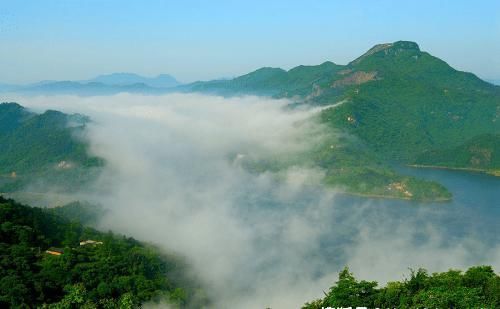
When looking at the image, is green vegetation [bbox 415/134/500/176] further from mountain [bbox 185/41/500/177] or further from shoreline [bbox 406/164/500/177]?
Answer: mountain [bbox 185/41/500/177]

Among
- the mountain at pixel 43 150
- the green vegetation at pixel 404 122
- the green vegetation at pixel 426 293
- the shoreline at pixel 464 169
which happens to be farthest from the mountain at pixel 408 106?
the green vegetation at pixel 426 293

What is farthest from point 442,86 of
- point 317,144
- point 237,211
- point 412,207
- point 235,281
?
point 235,281

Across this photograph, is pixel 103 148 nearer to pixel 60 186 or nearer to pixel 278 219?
pixel 60 186

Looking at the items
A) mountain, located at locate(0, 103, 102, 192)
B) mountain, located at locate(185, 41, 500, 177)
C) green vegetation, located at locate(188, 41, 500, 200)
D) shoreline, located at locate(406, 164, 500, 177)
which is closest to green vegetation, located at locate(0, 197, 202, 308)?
mountain, located at locate(0, 103, 102, 192)

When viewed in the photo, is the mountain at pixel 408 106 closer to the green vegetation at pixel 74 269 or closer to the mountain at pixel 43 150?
the mountain at pixel 43 150

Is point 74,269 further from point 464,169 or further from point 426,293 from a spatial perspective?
point 464,169

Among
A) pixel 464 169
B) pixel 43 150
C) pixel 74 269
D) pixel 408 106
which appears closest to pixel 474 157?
pixel 464 169
